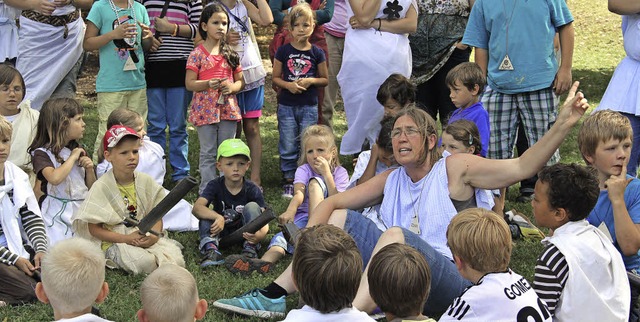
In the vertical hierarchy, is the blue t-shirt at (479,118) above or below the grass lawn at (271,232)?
above

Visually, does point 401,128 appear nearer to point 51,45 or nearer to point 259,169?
point 259,169

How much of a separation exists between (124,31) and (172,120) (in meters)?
0.91

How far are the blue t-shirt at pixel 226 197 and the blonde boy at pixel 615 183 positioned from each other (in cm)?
234

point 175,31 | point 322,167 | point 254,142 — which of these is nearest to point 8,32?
point 175,31

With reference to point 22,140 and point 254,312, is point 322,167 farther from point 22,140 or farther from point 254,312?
point 22,140

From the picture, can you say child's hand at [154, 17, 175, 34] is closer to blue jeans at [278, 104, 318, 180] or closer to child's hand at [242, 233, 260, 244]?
blue jeans at [278, 104, 318, 180]

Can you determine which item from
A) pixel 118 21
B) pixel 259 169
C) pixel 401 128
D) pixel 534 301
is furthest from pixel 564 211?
pixel 118 21

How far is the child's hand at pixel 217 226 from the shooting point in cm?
602

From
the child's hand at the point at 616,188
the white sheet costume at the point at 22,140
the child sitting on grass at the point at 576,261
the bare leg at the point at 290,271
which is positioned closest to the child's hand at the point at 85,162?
the white sheet costume at the point at 22,140

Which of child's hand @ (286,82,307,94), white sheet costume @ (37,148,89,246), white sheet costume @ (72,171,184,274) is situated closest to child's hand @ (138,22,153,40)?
child's hand @ (286,82,307,94)

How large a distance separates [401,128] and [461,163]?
394mm

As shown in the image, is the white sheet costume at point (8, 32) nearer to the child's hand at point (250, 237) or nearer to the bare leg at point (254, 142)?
the bare leg at point (254, 142)

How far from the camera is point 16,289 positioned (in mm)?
5172

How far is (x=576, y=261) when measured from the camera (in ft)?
13.5
